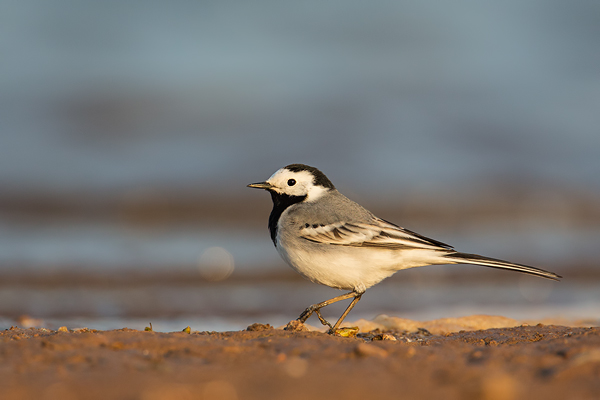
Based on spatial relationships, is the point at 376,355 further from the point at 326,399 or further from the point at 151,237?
the point at 151,237

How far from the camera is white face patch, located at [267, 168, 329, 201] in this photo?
7.35 meters

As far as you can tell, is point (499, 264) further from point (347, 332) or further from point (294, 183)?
point (294, 183)

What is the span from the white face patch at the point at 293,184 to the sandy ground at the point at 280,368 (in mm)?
2613

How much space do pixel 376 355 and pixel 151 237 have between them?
468 inches

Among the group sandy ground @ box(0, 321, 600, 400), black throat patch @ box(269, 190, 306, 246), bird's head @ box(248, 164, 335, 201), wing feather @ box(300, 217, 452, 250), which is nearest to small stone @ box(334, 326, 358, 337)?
wing feather @ box(300, 217, 452, 250)

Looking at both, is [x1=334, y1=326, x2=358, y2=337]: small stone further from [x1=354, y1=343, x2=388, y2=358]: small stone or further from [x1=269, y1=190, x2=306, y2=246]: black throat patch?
[x1=354, y1=343, x2=388, y2=358]: small stone

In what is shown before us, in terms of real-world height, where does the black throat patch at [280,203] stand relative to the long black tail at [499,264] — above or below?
above

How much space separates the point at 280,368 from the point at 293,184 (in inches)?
153

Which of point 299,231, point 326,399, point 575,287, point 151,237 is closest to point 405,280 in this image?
point 575,287

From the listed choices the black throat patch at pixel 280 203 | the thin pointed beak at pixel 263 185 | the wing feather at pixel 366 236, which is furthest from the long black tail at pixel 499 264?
the thin pointed beak at pixel 263 185

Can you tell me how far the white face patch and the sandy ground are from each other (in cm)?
261

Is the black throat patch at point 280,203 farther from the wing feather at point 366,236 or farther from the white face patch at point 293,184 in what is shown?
the wing feather at point 366,236

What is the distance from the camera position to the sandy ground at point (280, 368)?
3143 mm

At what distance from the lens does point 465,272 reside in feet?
44.4
